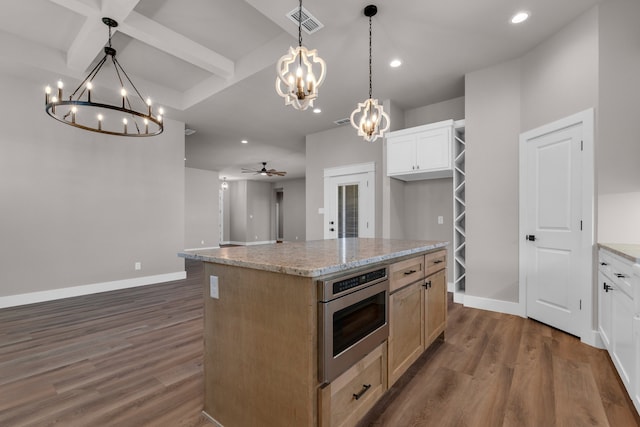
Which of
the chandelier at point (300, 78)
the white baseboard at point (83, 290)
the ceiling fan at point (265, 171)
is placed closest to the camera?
the chandelier at point (300, 78)

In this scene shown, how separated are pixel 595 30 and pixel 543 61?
21.8 inches

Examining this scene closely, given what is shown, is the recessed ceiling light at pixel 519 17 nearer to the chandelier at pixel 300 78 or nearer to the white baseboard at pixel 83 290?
the chandelier at pixel 300 78

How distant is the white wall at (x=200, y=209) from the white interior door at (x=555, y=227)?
9256 millimetres

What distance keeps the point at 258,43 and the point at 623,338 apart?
4.28m

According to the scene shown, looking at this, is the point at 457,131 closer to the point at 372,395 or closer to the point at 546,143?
the point at 546,143

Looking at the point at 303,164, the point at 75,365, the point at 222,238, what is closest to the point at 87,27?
the point at 75,365

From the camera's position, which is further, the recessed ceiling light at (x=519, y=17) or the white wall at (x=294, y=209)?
the white wall at (x=294, y=209)

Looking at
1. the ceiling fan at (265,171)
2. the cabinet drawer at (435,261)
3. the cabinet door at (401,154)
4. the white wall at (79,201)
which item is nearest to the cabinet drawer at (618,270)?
the cabinet drawer at (435,261)

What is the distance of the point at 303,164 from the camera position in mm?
9750

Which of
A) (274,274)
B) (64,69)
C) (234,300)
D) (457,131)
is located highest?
(64,69)

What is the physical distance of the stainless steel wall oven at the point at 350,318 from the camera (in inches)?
50.0

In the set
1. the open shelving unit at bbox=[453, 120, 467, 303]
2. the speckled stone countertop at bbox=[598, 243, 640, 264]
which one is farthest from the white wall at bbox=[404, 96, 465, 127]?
the speckled stone countertop at bbox=[598, 243, 640, 264]

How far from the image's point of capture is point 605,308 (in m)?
2.40

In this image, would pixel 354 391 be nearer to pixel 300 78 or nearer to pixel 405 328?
pixel 405 328
